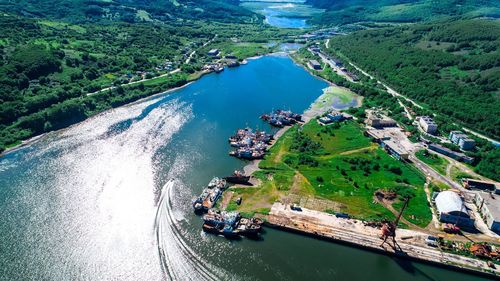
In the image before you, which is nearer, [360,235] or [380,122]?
[360,235]

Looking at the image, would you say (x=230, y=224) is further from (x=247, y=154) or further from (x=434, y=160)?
(x=434, y=160)

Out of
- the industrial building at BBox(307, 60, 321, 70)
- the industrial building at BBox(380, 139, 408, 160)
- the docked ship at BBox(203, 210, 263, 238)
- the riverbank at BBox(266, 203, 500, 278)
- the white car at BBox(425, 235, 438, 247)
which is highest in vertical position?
the industrial building at BBox(307, 60, 321, 70)

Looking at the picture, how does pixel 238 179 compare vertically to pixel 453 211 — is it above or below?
below

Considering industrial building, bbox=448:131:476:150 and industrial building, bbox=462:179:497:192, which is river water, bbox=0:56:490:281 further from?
industrial building, bbox=448:131:476:150

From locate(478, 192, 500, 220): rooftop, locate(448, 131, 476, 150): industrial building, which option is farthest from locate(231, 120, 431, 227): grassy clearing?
locate(448, 131, 476, 150): industrial building

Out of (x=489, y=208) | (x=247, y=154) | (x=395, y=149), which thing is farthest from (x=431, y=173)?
(x=247, y=154)

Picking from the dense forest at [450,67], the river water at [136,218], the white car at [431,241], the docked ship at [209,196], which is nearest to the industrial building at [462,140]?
the dense forest at [450,67]
